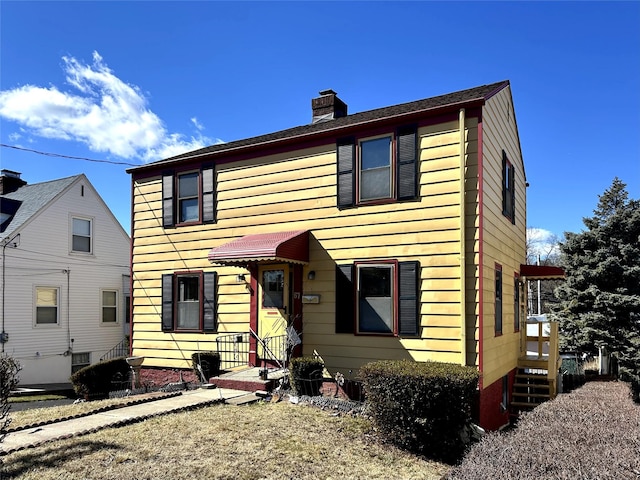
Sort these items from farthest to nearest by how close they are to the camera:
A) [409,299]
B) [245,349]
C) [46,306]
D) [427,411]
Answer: [46,306] < [245,349] < [409,299] < [427,411]

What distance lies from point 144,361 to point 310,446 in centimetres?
808

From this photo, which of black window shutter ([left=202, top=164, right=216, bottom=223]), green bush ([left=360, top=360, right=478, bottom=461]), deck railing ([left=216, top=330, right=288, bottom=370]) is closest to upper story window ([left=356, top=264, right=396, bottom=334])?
deck railing ([left=216, top=330, right=288, bottom=370])

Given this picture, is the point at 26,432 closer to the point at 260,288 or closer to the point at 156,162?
the point at 260,288

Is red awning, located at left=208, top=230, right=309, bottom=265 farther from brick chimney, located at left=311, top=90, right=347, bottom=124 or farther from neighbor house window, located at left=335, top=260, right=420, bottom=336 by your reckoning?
brick chimney, located at left=311, top=90, right=347, bottom=124

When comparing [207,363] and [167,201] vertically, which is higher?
[167,201]

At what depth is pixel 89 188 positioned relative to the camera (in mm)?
22203

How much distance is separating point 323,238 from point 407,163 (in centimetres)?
250

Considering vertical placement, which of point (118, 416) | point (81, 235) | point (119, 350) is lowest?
point (119, 350)

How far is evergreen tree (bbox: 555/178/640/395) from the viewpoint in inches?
667

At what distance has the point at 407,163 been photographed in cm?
990

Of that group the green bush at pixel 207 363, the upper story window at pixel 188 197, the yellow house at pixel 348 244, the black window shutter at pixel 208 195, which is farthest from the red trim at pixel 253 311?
the upper story window at pixel 188 197

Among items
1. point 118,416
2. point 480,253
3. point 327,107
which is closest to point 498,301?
point 480,253

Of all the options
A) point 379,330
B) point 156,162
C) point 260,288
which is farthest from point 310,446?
point 156,162

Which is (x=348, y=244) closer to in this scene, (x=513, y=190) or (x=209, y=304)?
(x=209, y=304)
